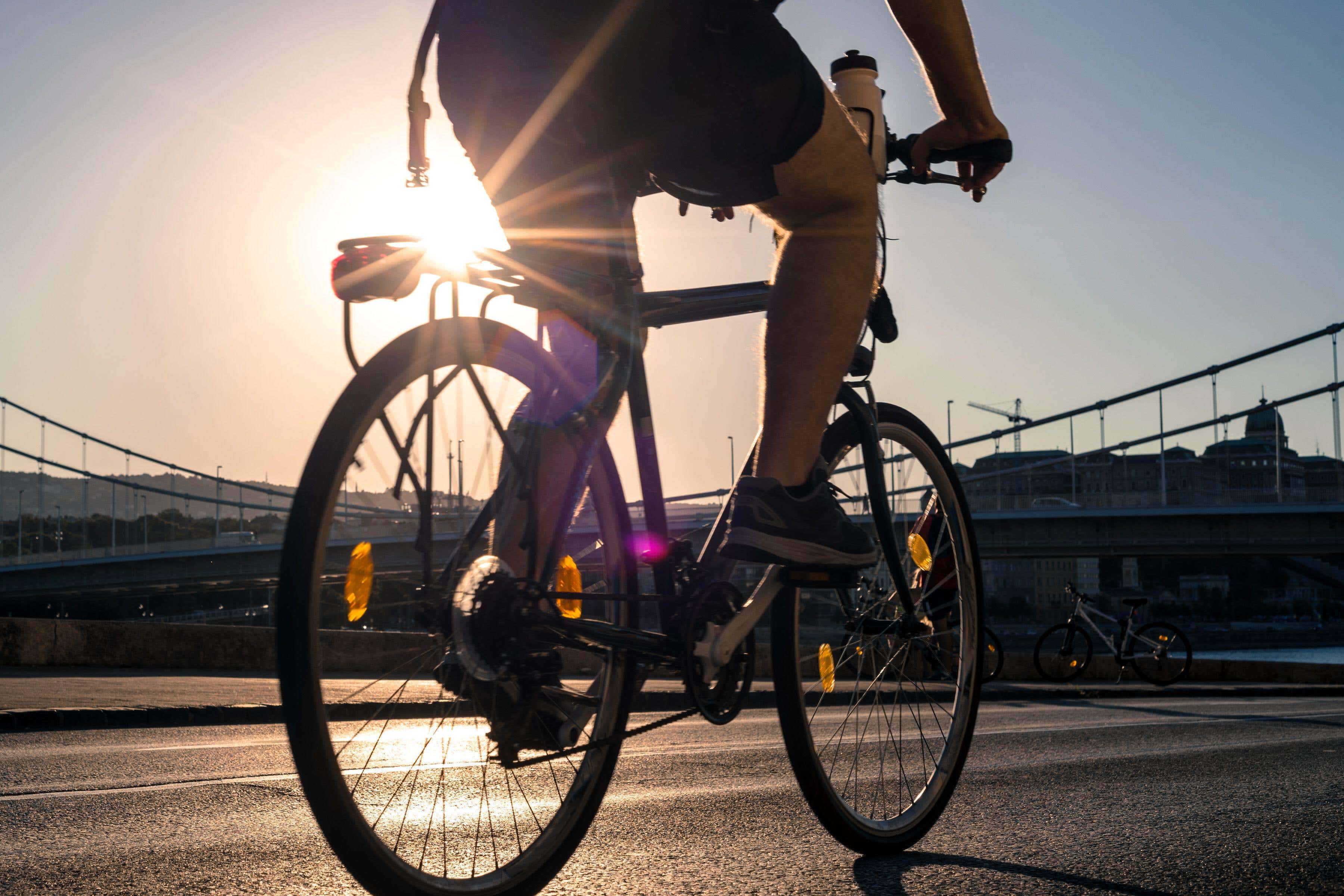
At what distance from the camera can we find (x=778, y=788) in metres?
2.88

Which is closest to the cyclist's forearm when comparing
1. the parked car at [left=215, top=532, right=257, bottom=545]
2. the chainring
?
the chainring

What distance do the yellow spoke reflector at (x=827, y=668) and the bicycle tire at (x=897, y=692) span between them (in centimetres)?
1

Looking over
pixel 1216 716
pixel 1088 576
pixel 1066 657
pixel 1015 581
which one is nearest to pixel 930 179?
pixel 1216 716

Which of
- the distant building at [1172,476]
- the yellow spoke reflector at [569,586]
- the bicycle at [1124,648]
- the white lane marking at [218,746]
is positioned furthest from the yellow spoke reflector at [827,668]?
the distant building at [1172,476]

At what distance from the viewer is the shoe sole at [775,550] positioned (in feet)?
6.30

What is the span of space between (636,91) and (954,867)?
1.34 m

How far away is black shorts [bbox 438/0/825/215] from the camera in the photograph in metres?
1.67

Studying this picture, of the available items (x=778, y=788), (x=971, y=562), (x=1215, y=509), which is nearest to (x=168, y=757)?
(x=778, y=788)

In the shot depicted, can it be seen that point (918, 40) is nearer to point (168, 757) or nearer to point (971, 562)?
point (971, 562)

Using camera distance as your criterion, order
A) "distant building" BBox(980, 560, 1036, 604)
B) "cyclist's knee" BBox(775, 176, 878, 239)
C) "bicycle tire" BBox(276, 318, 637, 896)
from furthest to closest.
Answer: "distant building" BBox(980, 560, 1036, 604)
"cyclist's knee" BBox(775, 176, 878, 239)
"bicycle tire" BBox(276, 318, 637, 896)

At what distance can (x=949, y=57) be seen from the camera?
218 cm

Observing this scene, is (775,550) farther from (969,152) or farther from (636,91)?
(969,152)

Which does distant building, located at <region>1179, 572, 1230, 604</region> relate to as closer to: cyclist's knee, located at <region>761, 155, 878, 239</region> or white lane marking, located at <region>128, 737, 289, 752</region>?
white lane marking, located at <region>128, 737, 289, 752</region>

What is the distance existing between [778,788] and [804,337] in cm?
132
